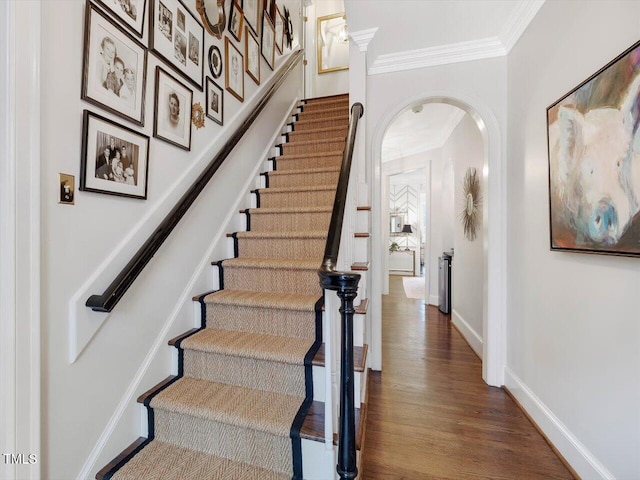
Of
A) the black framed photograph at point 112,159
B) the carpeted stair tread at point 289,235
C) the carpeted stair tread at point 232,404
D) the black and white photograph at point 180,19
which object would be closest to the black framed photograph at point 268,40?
the black and white photograph at point 180,19

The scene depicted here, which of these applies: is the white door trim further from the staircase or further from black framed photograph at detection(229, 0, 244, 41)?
black framed photograph at detection(229, 0, 244, 41)

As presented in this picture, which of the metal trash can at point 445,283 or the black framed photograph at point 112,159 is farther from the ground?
the black framed photograph at point 112,159

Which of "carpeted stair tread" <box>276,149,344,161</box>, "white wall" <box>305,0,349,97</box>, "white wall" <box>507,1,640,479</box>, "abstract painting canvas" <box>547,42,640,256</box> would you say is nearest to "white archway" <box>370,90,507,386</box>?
"white wall" <box>507,1,640,479</box>

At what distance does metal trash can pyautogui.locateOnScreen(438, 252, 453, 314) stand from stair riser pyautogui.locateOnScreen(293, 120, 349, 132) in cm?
243

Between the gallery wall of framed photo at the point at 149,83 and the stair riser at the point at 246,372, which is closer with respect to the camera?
the gallery wall of framed photo at the point at 149,83

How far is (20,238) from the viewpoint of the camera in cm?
93

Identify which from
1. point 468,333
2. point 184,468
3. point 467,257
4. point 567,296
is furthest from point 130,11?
point 468,333

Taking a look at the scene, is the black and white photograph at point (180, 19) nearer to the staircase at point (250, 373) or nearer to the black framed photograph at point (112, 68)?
the black framed photograph at point (112, 68)

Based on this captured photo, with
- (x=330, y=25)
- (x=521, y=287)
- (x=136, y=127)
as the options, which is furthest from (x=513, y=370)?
(x=330, y=25)

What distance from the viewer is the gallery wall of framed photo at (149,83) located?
120 centimetres

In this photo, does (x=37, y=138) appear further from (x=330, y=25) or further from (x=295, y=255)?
(x=330, y=25)

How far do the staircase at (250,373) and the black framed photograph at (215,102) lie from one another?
0.72 metres

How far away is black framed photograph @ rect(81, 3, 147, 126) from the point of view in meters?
1.17

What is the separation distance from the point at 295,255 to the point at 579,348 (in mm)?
1600
